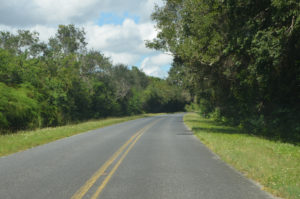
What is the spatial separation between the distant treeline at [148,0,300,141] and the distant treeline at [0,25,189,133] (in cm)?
1150

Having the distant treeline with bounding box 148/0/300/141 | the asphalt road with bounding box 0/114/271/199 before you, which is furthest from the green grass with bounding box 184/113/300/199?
the distant treeline with bounding box 148/0/300/141

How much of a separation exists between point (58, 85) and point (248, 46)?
24.3 meters

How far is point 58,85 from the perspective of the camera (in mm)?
32406

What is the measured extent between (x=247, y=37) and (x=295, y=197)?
9.35 metres

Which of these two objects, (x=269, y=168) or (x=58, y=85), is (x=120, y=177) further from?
(x=58, y=85)

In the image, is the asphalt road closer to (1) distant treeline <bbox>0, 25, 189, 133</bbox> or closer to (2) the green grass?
(2) the green grass

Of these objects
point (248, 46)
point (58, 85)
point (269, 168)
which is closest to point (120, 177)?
point (269, 168)

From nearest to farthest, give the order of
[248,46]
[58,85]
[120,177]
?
1. [120,177]
2. [248,46]
3. [58,85]

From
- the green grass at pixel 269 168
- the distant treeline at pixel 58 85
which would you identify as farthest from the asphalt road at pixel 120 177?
the distant treeline at pixel 58 85

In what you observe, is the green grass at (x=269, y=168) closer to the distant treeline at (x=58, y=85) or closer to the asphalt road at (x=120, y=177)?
the asphalt road at (x=120, y=177)

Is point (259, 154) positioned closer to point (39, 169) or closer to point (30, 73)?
point (39, 169)

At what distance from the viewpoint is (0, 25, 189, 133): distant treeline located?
21.5 m

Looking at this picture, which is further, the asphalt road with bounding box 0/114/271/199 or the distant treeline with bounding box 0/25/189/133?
the distant treeline with bounding box 0/25/189/133

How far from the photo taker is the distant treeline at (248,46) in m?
12.4
